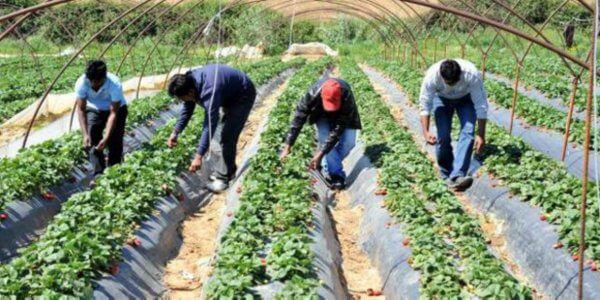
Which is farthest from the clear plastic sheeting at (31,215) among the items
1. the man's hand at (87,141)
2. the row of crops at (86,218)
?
the man's hand at (87,141)

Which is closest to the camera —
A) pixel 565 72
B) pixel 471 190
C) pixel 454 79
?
pixel 454 79

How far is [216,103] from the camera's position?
8.03 m

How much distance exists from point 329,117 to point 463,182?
1.90 metres

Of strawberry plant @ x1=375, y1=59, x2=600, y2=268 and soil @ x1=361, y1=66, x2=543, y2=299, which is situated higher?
strawberry plant @ x1=375, y1=59, x2=600, y2=268

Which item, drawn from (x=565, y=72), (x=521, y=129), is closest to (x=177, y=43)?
(x=565, y=72)

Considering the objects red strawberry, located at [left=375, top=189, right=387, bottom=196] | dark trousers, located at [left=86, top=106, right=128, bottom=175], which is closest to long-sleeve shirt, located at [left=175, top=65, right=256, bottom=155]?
dark trousers, located at [left=86, top=106, right=128, bottom=175]

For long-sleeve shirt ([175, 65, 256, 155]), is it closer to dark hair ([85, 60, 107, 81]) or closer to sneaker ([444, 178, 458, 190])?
dark hair ([85, 60, 107, 81])

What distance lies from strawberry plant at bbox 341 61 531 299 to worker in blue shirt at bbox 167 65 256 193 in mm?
2015

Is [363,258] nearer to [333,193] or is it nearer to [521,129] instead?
[333,193]

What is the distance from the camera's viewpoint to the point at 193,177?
925cm

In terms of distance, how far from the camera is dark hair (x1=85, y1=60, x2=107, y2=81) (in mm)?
7999

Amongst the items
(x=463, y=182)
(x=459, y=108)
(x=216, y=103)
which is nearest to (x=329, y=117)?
(x=216, y=103)

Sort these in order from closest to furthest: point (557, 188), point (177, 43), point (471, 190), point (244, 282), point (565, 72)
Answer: point (244, 282) < point (557, 188) < point (471, 190) < point (565, 72) < point (177, 43)

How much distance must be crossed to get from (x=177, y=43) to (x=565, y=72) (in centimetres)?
2985
